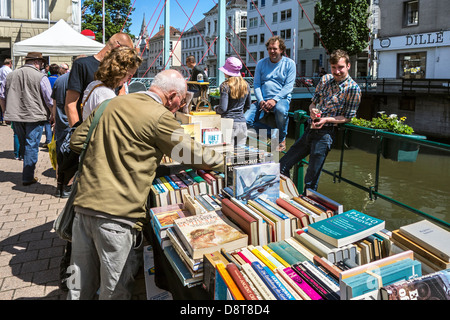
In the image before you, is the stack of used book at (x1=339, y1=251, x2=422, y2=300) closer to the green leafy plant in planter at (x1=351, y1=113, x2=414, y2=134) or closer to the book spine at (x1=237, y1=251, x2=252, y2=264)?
the book spine at (x1=237, y1=251, x2=252, y2=264)

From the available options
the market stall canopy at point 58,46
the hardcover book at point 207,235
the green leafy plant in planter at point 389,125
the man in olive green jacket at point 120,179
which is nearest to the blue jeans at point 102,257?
the man in olive green jacket at point 120,179

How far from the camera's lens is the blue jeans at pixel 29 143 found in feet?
19.5

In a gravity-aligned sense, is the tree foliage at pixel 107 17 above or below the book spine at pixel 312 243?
above

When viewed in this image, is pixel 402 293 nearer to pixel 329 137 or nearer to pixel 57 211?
pixel 329 137

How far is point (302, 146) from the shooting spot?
13.4 feet

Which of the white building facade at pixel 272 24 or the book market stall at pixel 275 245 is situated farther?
the white building facade at pixel 272 24

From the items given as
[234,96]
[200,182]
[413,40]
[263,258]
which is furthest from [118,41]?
[413,40]

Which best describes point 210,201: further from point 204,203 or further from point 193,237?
point 193,237

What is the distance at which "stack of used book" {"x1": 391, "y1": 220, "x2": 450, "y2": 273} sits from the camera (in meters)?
1.76

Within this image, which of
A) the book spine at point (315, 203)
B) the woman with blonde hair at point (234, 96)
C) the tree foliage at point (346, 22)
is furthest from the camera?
the tree foliage at point (346, 22)

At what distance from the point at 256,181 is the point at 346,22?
Answer: 3511cm

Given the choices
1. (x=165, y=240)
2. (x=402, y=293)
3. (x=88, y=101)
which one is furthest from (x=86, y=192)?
(x=402, y=293)

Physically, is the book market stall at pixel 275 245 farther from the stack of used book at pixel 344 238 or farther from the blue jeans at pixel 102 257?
the blue jeans at pixel 102 257

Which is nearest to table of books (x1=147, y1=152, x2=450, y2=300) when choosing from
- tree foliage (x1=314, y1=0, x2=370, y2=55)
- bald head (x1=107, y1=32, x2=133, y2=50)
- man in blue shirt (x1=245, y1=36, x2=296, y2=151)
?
bald head (x1=107, y1=32, x2=133, y2=50)
